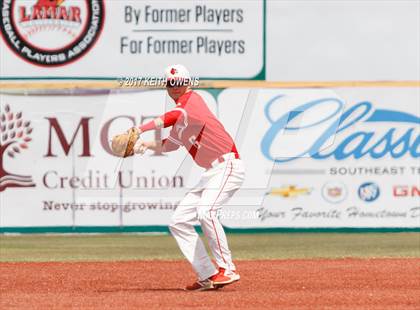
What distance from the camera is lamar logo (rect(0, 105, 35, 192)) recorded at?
20141 mm

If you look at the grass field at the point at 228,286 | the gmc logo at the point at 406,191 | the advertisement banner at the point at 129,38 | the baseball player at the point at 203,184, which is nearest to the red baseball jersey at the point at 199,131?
the baseball player at the point at 203,184

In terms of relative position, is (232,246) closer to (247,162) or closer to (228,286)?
(247,162)

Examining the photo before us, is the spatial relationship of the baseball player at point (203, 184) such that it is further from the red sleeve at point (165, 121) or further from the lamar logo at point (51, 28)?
the lamar logo at point (51, 28)

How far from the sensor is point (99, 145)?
20297 mm

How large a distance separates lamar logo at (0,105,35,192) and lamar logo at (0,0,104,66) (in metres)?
1.70

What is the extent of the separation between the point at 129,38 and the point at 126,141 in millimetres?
10453

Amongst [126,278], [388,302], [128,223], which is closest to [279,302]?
[388,302]

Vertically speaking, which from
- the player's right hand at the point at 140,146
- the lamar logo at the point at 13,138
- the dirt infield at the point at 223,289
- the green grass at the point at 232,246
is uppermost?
the player's right hand at the point at 140,146

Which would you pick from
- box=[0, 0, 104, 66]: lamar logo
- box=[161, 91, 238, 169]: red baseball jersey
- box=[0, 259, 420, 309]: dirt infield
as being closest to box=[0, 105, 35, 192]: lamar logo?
box=[0, 0, 104, 66]: lamar logo

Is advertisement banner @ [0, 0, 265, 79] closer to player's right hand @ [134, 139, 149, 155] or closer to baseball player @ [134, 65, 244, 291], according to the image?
baseball player @ [134, 65, 244, 291]

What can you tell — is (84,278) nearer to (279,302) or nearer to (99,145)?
(279,302)

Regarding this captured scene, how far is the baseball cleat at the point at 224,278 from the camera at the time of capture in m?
11.3

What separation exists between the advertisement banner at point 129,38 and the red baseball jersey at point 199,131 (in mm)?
9854

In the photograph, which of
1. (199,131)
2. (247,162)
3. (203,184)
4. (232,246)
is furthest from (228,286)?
(247,162)
